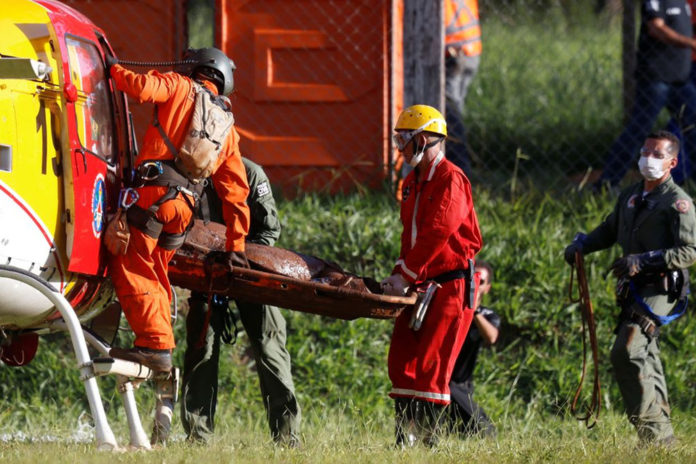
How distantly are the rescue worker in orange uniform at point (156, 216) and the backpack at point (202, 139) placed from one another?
0.03m

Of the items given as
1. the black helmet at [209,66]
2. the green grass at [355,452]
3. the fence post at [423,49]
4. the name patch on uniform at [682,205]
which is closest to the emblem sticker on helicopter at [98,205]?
the black helmet at [209,66]

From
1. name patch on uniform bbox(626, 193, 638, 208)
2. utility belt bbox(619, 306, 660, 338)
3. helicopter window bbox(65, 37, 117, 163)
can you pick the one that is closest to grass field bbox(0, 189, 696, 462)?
utility belt bbox(619, 306, 660, 338)

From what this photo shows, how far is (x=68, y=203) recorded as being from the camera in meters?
5.56

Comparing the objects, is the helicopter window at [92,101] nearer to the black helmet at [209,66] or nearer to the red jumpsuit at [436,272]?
the black helmet at [209,66]

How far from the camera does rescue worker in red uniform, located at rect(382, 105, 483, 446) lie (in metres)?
6.47

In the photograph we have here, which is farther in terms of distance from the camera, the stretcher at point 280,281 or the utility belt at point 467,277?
the utility belt at point 467,277

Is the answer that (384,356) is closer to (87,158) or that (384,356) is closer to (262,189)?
(262,189)

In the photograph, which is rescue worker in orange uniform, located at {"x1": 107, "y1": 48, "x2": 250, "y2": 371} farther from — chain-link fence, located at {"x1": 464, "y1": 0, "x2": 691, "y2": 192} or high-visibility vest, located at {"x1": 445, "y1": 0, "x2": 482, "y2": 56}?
high-visibility vest, located at {"x1": 445, "y1": 0, "x2": 482, "y2": 56}

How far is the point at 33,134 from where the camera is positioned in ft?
17.8

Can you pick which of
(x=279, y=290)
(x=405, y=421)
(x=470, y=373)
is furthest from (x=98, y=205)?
(x=470, y=373)

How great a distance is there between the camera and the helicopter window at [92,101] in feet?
18.7

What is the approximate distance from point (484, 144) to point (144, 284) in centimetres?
621

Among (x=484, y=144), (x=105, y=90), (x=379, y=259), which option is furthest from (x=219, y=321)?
(x=484, y=144)

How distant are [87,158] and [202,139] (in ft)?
1.81
